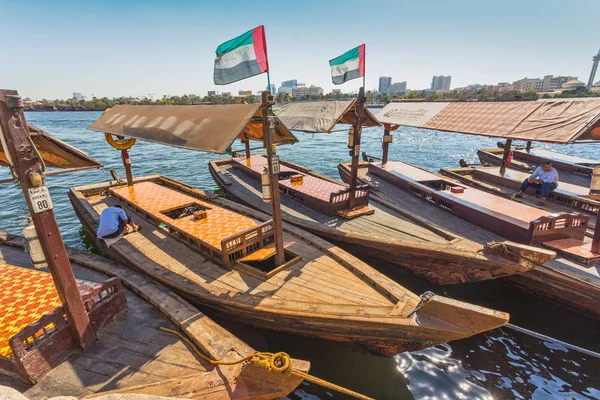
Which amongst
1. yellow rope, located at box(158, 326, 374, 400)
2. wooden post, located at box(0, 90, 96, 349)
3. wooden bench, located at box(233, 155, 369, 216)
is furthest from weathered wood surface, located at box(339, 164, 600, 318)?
wooden post, located at box(0, 90, 96, 349)

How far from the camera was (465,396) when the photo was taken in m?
6.72

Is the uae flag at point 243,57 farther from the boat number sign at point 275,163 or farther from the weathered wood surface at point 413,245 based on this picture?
the weathered wood surface at point 413,245

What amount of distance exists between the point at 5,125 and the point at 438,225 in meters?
11.6

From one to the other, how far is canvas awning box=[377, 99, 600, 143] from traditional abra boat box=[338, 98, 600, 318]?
0.11 m

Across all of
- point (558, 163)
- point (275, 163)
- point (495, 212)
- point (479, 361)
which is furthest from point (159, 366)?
point (558, 163)

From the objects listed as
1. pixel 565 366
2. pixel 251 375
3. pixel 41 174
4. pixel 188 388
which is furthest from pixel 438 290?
pixel 41 174

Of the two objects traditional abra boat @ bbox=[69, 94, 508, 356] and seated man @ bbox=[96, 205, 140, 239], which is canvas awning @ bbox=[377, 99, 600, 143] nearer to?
traditional abra boat @ bbox=[69, 94, 508, 356]

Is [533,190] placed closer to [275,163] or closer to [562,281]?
[562,281]

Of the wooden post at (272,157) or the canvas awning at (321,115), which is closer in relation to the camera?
the wooden post at (272,157)

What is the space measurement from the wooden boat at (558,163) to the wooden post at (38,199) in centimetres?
2136

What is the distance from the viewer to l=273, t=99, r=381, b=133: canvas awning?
11.1m

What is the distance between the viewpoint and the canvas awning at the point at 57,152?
5.61 meters

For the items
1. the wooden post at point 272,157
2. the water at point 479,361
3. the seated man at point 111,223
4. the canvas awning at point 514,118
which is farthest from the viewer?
the canvas awning at point 514,118

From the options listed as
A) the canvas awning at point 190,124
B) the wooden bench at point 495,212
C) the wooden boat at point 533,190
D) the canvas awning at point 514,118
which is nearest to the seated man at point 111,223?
the canvas awning at point 190,124
